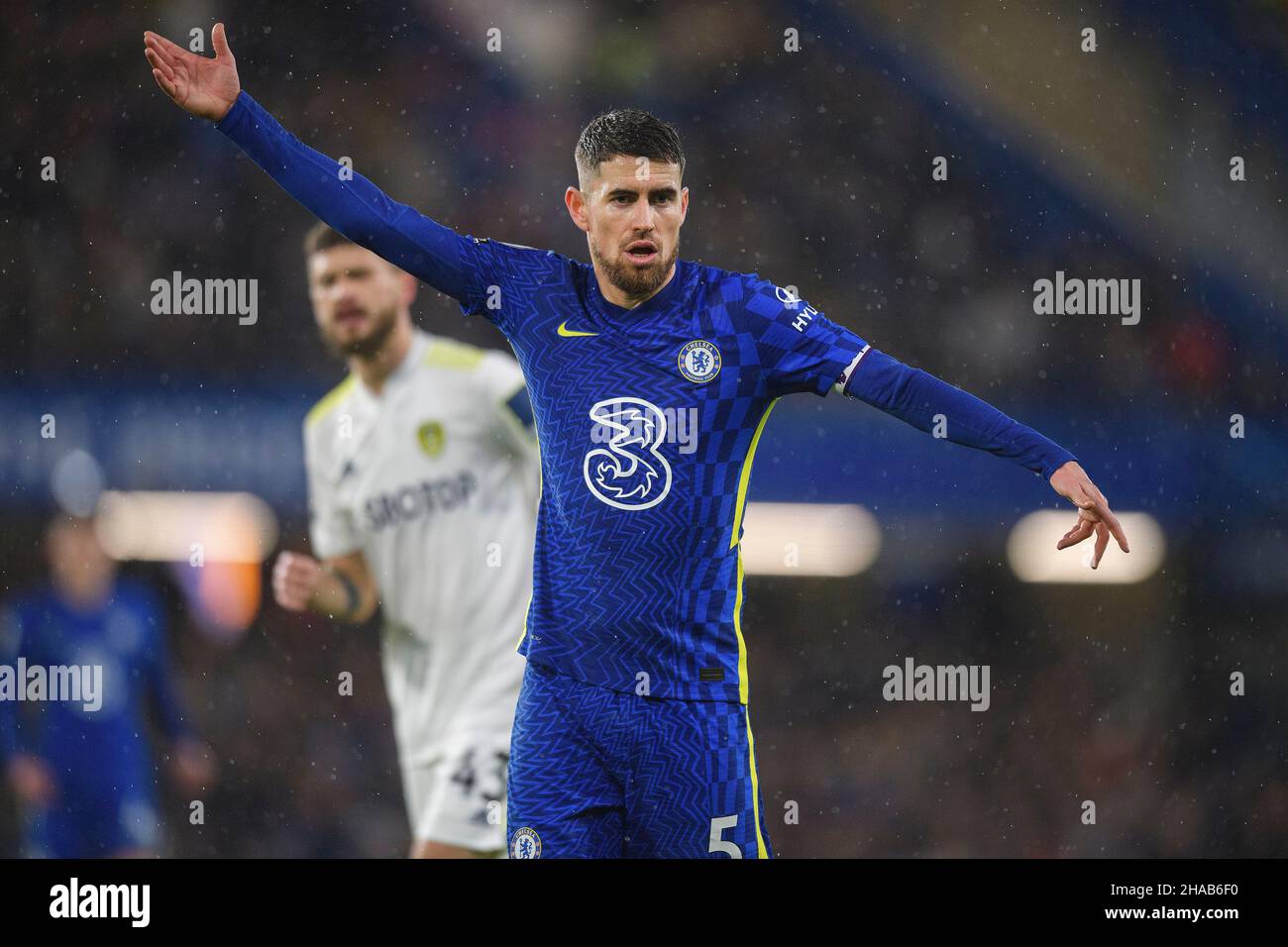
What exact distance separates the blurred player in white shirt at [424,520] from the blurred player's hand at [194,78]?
8.83ft

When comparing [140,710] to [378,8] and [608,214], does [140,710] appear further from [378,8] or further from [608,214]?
[608,214]

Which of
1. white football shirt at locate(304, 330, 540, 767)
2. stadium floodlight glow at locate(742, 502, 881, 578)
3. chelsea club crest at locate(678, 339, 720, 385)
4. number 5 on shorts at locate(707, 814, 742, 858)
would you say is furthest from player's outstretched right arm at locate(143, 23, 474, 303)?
stadium floodlight glow at locate(742, 502, 881, 578)

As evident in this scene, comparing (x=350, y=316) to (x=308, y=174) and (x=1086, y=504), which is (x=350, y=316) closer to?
(x=308, y=174)

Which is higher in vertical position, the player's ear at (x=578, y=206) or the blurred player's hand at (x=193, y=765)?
the player's ear at (x=578, y=206)

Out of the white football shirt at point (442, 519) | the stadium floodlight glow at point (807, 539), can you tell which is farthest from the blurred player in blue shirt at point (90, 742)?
the stadium floodlight glow at point (807, 539)

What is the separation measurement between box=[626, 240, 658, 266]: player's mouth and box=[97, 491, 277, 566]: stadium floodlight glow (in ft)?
13.6

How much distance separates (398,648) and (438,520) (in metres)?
0.65

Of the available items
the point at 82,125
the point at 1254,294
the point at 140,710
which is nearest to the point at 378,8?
the point at 82,125

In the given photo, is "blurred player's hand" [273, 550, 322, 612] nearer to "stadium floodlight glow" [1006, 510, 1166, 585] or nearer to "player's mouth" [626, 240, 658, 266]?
"stadium floodlight glow" [1006, 510, 1166, 585]

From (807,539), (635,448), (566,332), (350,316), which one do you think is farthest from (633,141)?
(807,539)

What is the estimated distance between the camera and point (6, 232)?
715 centimetres

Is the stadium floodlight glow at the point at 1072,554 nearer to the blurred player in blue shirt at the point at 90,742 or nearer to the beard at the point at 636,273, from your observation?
the beard at the point at 636,273

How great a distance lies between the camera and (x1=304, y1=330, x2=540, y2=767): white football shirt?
6.21 metres

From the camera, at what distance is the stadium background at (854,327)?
7.05m
